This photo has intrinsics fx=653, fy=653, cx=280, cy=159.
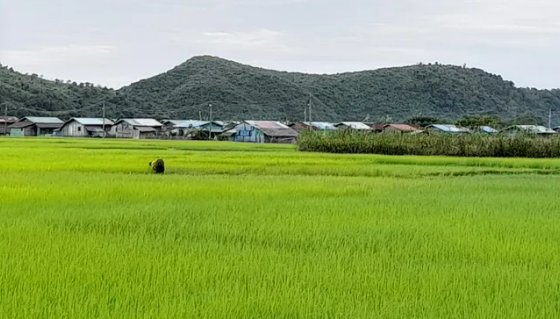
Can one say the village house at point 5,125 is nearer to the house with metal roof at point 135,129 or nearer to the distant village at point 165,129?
the distant village at point 165,129

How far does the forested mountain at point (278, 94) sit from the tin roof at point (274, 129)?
14.2 metres

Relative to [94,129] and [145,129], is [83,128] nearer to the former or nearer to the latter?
[94,129]

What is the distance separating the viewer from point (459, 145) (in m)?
23.2

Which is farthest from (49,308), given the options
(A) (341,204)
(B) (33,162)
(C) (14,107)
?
(C) (14,107)

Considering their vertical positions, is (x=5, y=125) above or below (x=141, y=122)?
below

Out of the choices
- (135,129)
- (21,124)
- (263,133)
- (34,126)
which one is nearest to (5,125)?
(21,124)

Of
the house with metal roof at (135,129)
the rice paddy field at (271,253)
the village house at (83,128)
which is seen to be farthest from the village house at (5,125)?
the rice paddy field at (271,253)

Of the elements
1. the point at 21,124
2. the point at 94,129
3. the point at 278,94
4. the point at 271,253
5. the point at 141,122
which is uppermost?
the point at 278,94

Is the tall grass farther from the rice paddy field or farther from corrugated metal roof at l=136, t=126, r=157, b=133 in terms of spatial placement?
corrugated metal roof at l=136, t=126, r=157, b=133

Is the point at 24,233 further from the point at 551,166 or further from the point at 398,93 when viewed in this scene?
the point at 398,93

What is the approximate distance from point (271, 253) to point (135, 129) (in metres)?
43.4

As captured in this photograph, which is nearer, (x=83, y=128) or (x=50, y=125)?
(x=83, y=128)

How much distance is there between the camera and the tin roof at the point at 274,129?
43562mm

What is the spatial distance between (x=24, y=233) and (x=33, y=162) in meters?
8.40
